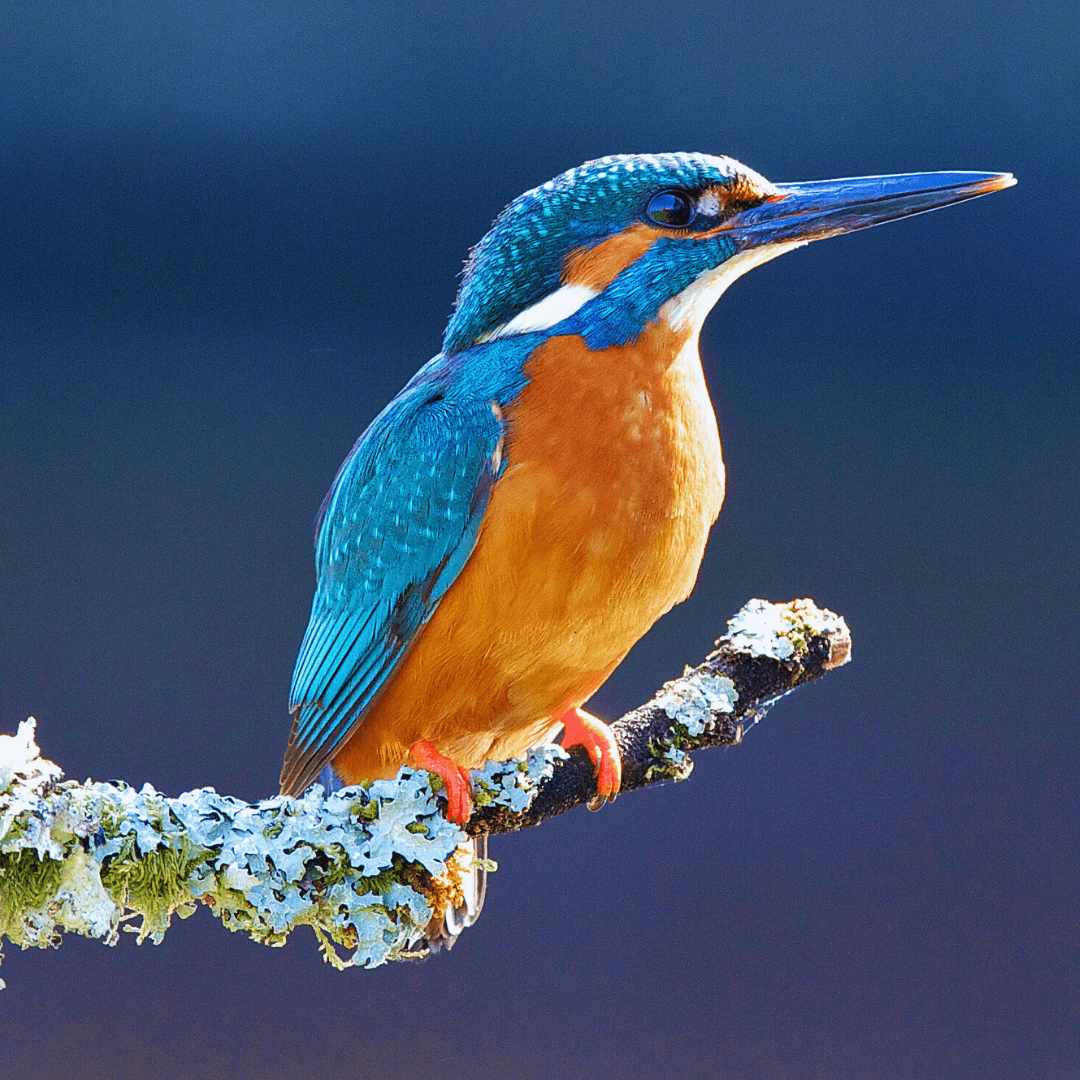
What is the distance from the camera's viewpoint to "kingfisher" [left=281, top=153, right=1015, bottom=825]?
0.97m

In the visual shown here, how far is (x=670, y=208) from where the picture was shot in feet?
3.22

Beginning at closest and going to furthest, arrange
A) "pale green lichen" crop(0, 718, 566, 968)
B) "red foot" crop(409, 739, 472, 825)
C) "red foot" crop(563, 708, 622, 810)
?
"pale green lichen" crop(0, 718, 566, 968) < "red foot" crop(409, 739, 472, 825) < "red foot" crop(563, 708, 622, 810)

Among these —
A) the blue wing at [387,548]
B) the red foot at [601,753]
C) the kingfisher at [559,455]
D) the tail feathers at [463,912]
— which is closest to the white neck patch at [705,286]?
the kingfisher at [559,455]

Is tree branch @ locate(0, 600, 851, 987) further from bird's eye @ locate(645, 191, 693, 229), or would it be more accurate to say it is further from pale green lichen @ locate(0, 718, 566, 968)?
bird's eye @ locate(645, 191, 693, 229)

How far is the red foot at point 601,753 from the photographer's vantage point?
106 centimetres

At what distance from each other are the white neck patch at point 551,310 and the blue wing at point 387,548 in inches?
3.3

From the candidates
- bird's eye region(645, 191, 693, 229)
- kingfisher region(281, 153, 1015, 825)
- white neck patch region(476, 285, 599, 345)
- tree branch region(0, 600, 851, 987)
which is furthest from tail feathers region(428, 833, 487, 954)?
bird's eye region(645, 191, 693, 229)

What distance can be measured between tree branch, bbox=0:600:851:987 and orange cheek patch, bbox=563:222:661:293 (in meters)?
0.41

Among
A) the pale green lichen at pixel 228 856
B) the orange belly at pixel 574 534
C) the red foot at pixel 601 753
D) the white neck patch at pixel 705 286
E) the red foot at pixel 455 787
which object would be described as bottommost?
the pale green lichen at pixel 228 856

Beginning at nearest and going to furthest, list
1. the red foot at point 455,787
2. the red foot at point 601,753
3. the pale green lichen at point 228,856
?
the pale green lichen at point 228,856
the red foot at point 455,787
the red foot at point 601,753

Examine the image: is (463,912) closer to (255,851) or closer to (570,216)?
(255,851)

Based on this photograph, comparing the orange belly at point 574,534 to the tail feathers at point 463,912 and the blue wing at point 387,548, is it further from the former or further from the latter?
the tail feathers at point 463,912

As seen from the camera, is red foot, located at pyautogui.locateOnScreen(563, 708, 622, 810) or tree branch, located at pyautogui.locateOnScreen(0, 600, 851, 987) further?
red foot, located at pyautogui.locateOnScreen(563, 708, 622, 810)

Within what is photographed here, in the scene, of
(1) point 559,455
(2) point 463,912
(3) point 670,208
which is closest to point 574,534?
(1) point 559,455
